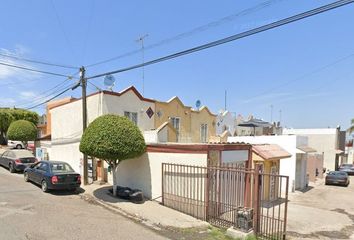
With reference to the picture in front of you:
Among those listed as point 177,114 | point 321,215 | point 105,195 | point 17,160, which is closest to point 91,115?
point 105,195

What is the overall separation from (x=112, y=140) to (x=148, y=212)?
339 centimetres

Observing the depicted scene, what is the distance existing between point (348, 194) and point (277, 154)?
30.0 feet

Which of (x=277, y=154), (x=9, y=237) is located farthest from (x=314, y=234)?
(x=9, y=237)

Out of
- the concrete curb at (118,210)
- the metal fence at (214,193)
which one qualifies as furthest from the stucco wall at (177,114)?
the metal fence at (214,193)

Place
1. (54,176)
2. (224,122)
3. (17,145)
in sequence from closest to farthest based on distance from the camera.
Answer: (54,176) < (224,122) < (17,145)

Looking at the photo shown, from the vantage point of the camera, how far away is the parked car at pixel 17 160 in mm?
19414

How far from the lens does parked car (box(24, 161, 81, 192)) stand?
13.4 m

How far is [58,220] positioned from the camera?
917cm

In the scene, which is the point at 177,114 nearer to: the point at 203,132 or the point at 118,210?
the point at 203,132

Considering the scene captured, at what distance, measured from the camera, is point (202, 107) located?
25578mm

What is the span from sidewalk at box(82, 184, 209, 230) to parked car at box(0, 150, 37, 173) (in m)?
8.30

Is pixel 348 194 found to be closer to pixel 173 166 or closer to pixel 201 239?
pixel 173 166

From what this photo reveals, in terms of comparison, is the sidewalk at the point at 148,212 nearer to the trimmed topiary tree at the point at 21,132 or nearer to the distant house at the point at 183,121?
the distant house at the point at 183,121

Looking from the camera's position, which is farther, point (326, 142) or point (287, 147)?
point (326, 142)
